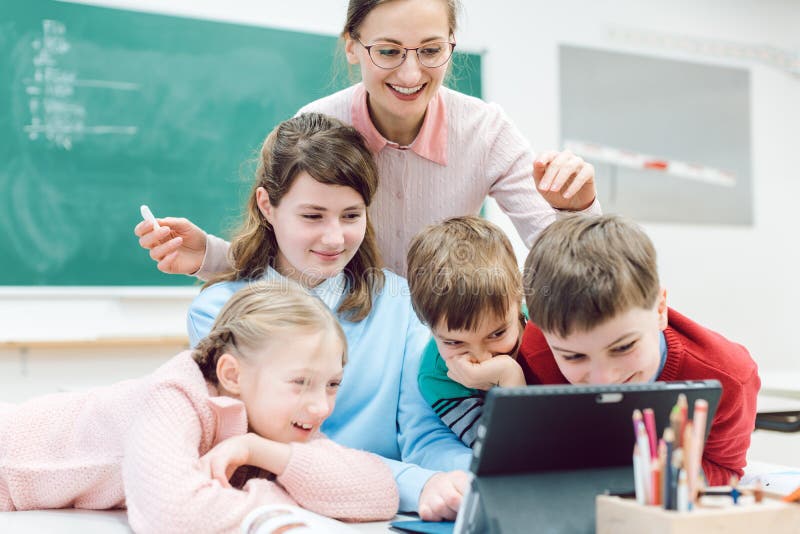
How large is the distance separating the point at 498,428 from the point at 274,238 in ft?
2.82

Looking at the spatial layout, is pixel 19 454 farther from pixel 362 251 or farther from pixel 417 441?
pixel 362 251

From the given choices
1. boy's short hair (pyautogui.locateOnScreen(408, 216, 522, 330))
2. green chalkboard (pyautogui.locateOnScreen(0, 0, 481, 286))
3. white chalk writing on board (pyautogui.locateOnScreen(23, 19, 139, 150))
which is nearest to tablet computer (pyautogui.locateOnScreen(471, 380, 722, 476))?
boy's short hair (pyautogui.locateOnScreen(408, 216, 522, 330))

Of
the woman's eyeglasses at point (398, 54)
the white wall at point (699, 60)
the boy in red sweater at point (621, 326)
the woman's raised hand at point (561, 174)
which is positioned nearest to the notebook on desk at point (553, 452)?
the boy in red sweater at point (621, 326)

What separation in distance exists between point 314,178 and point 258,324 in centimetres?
38

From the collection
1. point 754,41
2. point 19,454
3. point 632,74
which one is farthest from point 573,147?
point 19,454

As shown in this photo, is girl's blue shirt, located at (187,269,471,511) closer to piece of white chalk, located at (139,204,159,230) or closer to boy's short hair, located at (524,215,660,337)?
piece of white chalk, located at (139,204,159,230)

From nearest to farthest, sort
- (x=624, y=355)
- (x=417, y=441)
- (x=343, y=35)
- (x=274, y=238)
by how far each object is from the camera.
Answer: (x=624, y=355) < (x=417, y=441) < (x=274, y=238) < (x=343, y=35)

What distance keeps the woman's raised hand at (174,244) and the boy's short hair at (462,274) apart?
45 cm

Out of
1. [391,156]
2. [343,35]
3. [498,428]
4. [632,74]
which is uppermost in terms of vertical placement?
[632,74]

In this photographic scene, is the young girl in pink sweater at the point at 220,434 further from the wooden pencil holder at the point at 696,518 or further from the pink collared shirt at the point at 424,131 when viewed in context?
the pink collared shirt at the point at 424,131

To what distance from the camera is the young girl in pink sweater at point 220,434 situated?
87 centimetres

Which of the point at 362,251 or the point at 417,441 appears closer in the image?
the point at 417,441

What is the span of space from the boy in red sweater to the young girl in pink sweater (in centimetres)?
29

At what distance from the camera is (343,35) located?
1.58 meters
